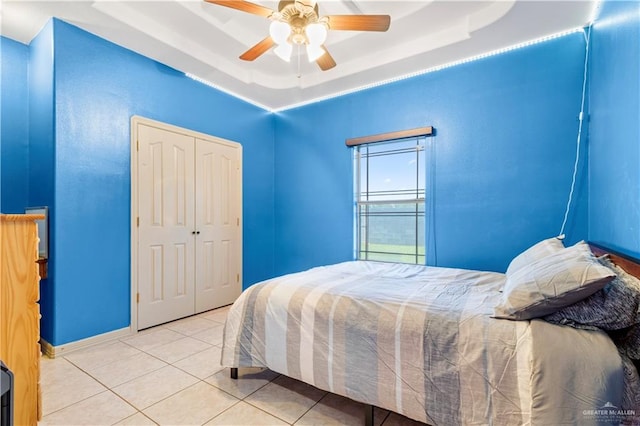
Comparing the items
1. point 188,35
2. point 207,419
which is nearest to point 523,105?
point 188,35

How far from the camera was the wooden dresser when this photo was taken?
44.7 inches

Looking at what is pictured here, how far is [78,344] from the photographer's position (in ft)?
8.30

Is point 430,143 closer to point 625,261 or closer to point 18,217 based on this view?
point 625,261

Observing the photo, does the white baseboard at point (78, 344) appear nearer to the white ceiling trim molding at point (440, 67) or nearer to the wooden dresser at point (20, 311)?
the wooden dresser at point (20, 311)

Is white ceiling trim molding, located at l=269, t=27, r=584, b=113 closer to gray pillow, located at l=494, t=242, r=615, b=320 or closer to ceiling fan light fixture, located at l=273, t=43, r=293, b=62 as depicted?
ceiling fan light fixture, located at l=273, t=43, r=293, b=62

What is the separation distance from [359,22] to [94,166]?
2550 mm

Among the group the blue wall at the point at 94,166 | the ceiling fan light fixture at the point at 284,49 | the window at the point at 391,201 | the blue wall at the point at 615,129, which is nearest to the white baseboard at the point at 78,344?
the blue wall at the point at 94,166

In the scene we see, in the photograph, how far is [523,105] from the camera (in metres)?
2.81

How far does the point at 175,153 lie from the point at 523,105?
356 cm

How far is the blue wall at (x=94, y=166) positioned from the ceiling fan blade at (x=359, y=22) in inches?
83.0

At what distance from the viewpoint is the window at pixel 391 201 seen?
3.42 meters

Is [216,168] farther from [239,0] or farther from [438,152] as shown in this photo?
[438,152]

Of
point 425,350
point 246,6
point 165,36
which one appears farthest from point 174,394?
point 165,36

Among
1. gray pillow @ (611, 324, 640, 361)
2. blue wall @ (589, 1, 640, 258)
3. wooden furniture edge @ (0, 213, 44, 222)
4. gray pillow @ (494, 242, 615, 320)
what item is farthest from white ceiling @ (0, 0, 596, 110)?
gray pillow @ (611, 324, 640, 361)
